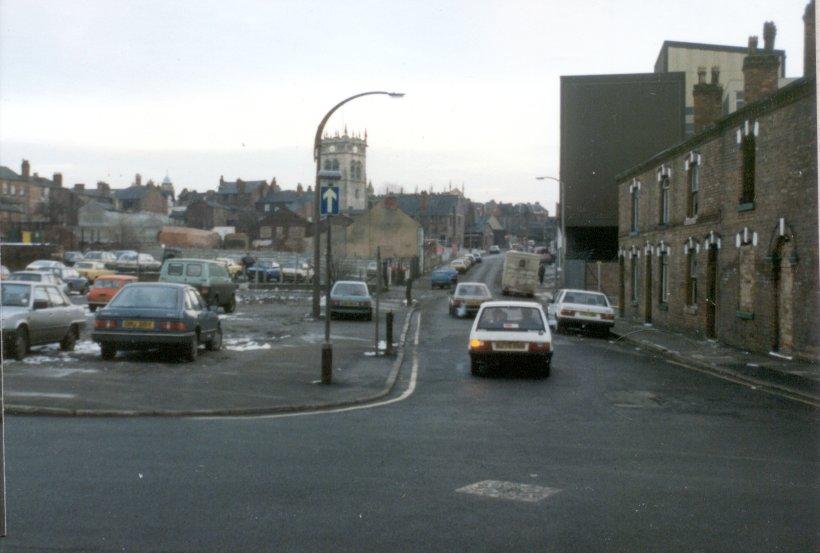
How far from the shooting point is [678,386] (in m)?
15.6

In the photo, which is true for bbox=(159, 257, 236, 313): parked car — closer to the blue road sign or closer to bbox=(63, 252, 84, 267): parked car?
the blue road sign

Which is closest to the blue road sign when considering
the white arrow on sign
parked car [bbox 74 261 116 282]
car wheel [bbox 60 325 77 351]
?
the white arrow on sign

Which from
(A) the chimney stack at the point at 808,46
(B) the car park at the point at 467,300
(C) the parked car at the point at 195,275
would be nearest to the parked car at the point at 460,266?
(B) the car park at the point at 467,300

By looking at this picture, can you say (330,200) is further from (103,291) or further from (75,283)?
(75,283)

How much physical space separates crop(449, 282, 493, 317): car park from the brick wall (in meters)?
7.52

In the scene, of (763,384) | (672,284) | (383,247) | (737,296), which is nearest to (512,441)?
(763,384)

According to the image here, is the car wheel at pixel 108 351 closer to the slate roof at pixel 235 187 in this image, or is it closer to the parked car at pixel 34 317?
the parked car at pixel 34 317

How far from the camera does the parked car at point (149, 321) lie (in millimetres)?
15922

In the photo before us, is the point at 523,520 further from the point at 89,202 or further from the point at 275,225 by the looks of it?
the point at 275,225

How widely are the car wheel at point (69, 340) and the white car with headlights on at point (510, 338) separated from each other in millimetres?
8356

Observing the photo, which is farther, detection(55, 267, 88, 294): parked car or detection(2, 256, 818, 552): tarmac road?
detection(55, 267, 88, 294): parked car

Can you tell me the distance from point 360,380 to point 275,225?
322 ft

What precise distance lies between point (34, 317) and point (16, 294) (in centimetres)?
57

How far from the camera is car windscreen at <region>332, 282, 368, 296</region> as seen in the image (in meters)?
33.3
